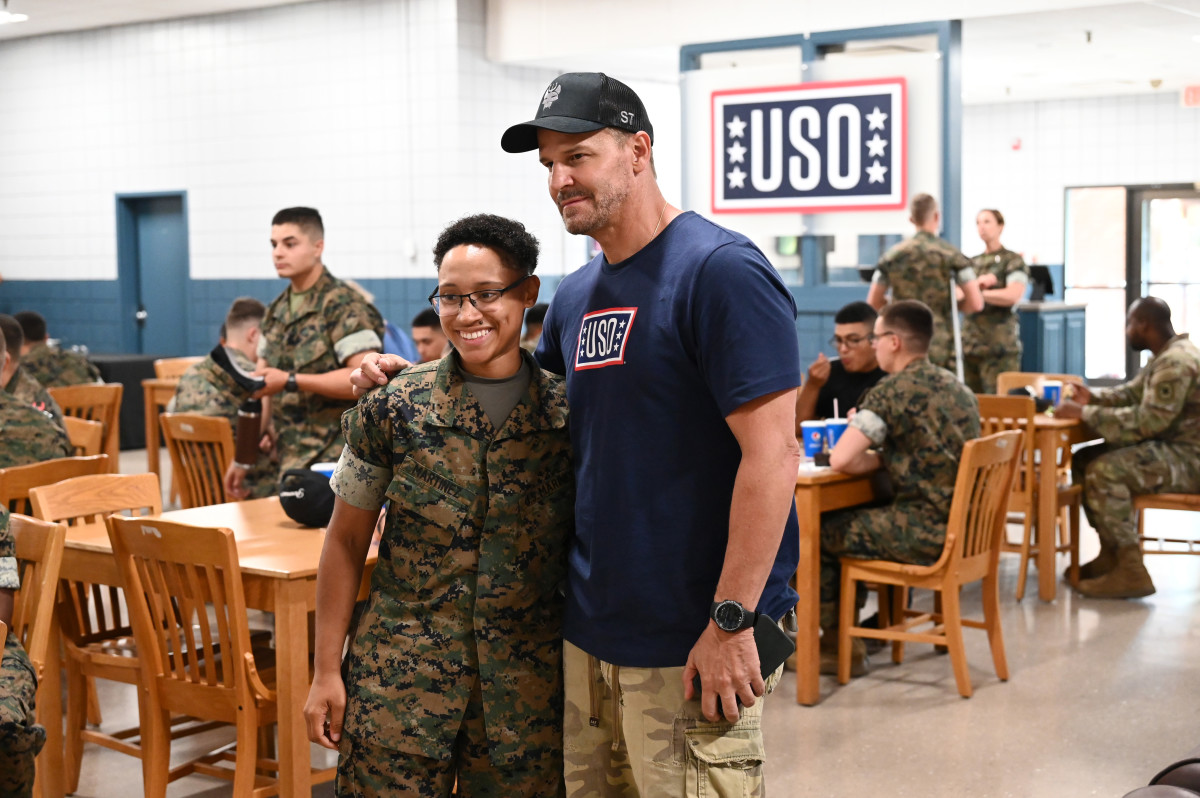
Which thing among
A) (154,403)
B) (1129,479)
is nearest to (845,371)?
(1129,479)

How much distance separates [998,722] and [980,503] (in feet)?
2.49

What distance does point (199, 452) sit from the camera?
17.1 ft

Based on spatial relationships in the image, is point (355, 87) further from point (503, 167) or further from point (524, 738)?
point (524, 738)

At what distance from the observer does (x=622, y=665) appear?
201 cm

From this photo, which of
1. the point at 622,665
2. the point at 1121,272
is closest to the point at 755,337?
the point at 622,665

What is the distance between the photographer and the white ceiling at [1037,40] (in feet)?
31.8

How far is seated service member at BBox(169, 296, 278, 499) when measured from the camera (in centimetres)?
481

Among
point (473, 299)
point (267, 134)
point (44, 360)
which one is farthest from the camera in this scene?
point (267, 134)

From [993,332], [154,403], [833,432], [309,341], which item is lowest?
[154,403]

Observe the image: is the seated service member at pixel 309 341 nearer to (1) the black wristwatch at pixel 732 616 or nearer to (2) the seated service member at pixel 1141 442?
(1) the black wristwatch at pixel 732 616

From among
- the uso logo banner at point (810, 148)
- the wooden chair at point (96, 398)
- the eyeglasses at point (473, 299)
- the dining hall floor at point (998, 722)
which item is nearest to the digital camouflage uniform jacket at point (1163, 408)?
the dining hall floor at point (998, 722)

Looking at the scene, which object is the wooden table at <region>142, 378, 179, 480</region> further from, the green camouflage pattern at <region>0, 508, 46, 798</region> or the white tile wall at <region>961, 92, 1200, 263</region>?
the white tile wall at <region>961, 92, 1200, 263</region>

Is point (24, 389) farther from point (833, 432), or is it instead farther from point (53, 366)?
point (833, 432)

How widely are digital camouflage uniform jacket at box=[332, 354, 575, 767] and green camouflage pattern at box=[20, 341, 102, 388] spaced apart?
6098 mm
